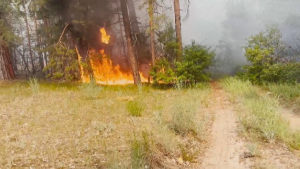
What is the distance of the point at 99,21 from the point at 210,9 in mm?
9826

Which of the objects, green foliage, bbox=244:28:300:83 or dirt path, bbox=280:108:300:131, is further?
green foliage, bbox=244:28:300:83

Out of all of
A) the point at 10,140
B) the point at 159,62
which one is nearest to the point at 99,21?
the point at 159,62

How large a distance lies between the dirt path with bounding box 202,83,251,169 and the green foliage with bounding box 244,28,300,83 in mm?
3920

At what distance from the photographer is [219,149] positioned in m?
5.54

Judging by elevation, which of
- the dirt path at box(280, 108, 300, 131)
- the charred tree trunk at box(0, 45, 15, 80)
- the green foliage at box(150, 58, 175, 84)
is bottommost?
the dirt path at box(280, 108, 300, 131)

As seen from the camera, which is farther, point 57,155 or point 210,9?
point 210,9

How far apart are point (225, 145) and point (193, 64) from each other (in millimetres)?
6404

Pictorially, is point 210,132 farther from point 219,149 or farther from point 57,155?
point 57,155

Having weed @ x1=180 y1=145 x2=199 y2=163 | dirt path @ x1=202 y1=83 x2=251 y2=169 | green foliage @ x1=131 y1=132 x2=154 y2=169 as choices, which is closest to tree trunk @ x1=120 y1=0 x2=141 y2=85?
dirt path @ x1=202 y1=83 x2=251 y2=169

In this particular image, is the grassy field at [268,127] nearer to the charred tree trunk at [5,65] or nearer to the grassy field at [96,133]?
the grassy field at [96,133]

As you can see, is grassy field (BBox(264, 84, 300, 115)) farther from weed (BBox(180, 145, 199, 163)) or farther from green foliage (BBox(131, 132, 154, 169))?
green foliage (BBox(131, 132, 154, 169))

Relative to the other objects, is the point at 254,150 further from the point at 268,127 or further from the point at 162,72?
the point at 162,72

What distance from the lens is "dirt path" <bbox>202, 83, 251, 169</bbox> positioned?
16.1ft

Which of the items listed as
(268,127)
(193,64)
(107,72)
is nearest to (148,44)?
(107,72)
